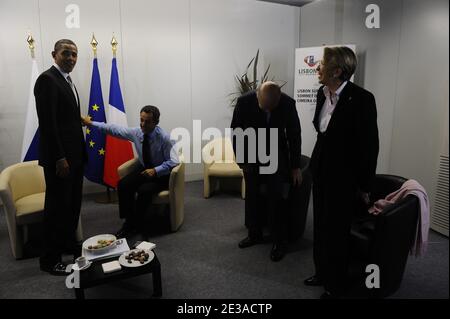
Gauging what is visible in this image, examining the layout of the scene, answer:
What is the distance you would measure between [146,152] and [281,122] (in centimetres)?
127

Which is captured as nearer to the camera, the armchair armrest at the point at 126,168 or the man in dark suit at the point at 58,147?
the man in dark suit at the point at 58,147

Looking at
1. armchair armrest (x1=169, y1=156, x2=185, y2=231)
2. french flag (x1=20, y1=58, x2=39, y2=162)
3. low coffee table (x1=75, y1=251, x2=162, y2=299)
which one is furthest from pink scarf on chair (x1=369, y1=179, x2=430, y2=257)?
french flag (x1=20, y1=58, x2=39, y2=162)

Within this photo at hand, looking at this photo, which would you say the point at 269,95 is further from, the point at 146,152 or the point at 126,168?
the point at 126,168

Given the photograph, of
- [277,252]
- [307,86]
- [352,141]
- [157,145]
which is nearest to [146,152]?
[157,145]

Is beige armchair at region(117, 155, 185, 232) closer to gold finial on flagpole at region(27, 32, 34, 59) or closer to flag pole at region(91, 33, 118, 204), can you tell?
flag pole at region(91, 33, 118, 204)

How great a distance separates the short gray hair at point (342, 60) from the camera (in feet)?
6.17

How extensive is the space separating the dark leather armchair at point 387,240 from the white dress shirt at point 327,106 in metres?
0.59

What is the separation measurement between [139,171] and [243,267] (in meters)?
1.33

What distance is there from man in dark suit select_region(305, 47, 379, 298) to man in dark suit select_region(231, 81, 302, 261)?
448 millimetres

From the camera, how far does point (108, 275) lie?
200 cm

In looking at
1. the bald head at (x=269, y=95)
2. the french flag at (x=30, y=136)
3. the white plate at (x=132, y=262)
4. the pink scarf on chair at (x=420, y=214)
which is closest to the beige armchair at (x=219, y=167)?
the bald head at (x=269, y=95)

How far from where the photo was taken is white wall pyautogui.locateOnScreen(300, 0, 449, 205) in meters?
3.02

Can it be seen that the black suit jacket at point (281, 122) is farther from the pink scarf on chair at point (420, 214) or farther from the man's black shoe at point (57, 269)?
the man's black shoe at point (57, 269)
